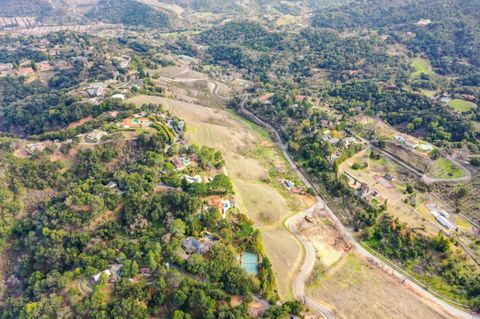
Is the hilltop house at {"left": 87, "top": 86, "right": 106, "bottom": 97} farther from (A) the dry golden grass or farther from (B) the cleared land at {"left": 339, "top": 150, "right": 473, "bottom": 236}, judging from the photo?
(B) the cleared land at {"left": 339, "top": 150, "right": 473, "bottom": 236}

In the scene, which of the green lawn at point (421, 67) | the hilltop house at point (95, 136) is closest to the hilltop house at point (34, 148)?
the hilltop house at point (95, 136)

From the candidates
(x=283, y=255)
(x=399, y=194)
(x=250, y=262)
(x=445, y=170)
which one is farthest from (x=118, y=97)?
(x=445, y=170)

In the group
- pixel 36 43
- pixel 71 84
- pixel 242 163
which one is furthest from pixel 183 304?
pixel 36 43

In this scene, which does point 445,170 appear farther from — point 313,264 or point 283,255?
point 283,255

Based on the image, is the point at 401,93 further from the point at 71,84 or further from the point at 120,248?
the point at 71,84

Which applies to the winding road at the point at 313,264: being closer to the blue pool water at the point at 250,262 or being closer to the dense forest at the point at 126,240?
the dense forest at the point at 126,240
